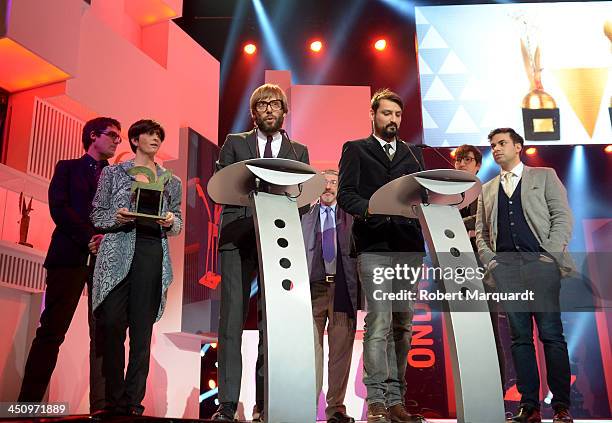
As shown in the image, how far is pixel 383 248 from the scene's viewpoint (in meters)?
2.51

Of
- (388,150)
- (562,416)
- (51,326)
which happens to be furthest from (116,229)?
(562,416)

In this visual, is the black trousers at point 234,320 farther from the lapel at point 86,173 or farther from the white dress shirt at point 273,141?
the lapel at point 86,173

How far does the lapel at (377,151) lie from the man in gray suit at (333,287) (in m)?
0.71

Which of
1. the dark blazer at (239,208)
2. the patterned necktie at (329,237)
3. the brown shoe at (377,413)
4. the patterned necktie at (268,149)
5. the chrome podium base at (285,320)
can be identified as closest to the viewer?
the chrome podium base at (285,320)

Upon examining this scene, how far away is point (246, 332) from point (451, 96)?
2687 millimetres

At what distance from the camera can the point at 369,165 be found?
268 cm

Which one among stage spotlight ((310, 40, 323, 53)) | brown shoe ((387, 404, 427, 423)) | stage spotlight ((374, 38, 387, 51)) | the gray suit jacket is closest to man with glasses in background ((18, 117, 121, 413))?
brown shoe ((387, 404, 427, 423))

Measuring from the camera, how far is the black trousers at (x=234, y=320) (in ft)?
7.59

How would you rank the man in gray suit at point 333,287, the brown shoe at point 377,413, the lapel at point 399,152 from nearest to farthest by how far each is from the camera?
the brown shoe at point 377,413 → the lapel at point 399,152 → the man in gray suit at point 333,287

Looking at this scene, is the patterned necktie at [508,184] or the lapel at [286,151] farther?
the patterned necktie at [508,184]

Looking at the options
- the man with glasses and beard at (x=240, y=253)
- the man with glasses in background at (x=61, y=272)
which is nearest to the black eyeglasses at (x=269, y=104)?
the man with glasses and beard at (x=240, y=253)

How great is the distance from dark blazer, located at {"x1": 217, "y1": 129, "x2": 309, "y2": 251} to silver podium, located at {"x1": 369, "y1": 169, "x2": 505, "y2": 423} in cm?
52

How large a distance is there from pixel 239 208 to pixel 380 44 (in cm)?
395

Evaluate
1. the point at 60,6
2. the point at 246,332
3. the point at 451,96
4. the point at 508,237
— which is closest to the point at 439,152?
the point at 451,96
